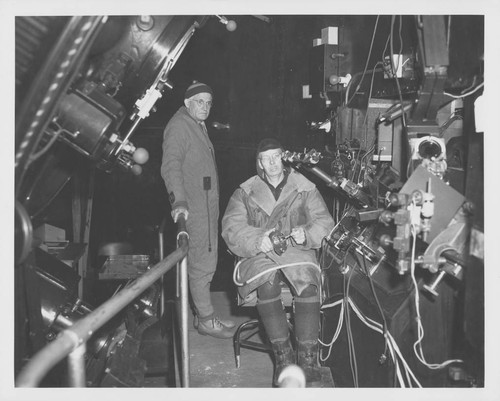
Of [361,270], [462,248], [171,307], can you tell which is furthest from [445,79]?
[171,307]

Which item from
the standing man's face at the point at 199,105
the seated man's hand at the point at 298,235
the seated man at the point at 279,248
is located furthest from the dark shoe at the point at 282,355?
the standing man's face at the point at 199,105

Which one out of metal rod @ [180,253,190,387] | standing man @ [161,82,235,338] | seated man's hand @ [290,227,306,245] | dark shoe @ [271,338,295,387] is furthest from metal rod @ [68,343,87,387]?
standing man @ [161,82,235,338]

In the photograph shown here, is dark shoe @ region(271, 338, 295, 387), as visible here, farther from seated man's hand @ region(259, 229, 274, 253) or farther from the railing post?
the railing post

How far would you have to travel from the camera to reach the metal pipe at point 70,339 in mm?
1058

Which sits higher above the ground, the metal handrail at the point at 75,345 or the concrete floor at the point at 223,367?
the metal handrail at the point at 75,345

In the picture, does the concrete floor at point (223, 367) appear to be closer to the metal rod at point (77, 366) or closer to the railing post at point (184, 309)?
the railing post at point (184, 309)

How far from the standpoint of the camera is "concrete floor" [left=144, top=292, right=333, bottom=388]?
2.90 metres

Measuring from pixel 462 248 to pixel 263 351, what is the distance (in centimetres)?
180

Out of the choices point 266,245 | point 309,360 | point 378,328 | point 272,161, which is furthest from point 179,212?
point 378,328

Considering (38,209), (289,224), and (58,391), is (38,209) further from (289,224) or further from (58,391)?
(289,224)

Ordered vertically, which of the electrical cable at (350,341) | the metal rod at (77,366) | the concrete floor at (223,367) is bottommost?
the concrete floor at (223,367)

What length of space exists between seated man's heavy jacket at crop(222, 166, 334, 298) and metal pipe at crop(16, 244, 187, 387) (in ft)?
4.37

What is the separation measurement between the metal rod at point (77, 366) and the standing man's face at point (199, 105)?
94.4 inches

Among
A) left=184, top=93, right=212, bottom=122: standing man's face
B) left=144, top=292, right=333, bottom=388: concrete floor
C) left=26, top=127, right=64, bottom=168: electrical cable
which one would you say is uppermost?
left=184, top=93, right=212, bottom=122: standing man's face
